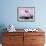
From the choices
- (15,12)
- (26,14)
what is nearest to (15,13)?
(15,12)

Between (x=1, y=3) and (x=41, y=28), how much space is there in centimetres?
158

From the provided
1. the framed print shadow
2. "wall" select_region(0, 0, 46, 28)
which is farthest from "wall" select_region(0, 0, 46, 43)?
the framed print shadow

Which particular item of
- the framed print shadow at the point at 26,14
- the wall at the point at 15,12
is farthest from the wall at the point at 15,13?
the framed print shadow at the point at 26,14

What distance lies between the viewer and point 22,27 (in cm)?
449

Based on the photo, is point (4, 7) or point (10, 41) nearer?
point (10, 41)

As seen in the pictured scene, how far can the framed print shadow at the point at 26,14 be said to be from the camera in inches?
174

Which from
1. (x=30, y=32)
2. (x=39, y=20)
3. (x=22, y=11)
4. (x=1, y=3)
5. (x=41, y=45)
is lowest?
(x=41, y=45)

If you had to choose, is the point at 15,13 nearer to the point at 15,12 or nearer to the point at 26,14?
the point at 15,12

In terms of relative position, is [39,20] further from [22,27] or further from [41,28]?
[22,27]

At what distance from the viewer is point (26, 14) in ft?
14.6

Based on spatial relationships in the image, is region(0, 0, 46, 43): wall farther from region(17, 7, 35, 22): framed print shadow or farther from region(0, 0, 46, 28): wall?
region(17, 7, 35, 22): framed print shadow

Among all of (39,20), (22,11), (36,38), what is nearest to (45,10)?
(39,20)

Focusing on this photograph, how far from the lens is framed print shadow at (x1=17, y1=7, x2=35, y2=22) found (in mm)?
4430

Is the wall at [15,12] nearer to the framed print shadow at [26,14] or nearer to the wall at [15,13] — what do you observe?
the wall at [15,13]
